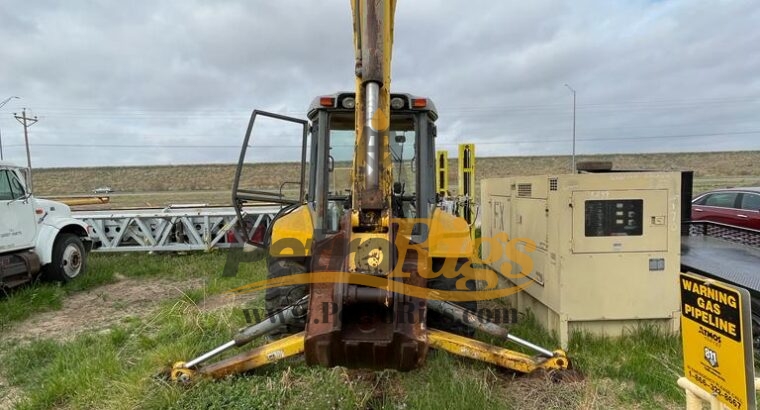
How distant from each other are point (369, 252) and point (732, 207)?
931cm

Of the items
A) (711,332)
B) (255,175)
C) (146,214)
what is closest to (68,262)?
(146,214)

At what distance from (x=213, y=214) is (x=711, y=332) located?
9656 mm

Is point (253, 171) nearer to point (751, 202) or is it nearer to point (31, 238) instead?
point (31, 238)

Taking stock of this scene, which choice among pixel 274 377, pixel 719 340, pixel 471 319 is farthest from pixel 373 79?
pixel 274 377

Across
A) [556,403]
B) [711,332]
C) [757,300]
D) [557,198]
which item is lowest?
[556,403]

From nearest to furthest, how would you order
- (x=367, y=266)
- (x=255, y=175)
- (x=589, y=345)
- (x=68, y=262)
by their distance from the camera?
(x=367, y=266) < (x=589, y=345) < (x=68, y=262) < (x=255, y=175)

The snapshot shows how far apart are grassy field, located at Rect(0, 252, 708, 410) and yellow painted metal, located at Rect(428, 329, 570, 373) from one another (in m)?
0.14

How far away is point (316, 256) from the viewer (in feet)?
11.7

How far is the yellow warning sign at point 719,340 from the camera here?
5.33 feet

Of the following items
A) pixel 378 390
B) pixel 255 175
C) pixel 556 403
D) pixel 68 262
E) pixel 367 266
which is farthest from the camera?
pixel 255 175

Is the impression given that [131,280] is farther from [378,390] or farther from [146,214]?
[378,390]

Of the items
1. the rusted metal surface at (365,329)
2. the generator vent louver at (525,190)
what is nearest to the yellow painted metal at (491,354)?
the rusted metal surface at (365,329)

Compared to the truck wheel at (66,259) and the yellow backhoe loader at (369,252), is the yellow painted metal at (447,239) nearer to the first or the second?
the yellow backhoe loader at (369,252)

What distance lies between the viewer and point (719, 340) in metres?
1.75
